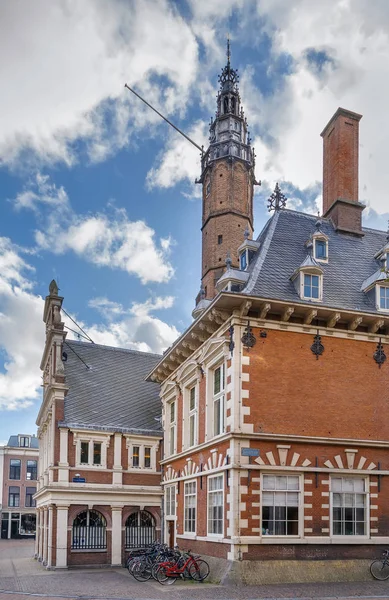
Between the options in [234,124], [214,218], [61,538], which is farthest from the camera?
[234,124]

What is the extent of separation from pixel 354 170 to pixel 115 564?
22345mm

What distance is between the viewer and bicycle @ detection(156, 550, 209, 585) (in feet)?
70.3

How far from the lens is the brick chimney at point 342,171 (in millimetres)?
27859

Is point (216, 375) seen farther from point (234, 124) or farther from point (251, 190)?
point (234, 124)

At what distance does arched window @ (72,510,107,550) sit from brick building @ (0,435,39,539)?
152ft

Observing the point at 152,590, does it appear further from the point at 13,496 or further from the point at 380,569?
the point at 13,496

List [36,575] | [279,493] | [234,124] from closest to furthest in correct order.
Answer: [279,493]
[36,575]
[234,124]

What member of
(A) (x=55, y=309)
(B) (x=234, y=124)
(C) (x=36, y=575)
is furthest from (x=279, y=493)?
(B) (x=234, y=124)

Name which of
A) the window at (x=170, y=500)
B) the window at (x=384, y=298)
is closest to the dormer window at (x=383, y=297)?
the window at (x=384, y=298)

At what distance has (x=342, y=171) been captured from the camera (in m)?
28.8

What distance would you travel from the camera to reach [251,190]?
52469 millimetres

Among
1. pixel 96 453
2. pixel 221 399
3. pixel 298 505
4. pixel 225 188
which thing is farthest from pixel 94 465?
pixel 225 188

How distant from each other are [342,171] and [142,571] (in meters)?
18.4

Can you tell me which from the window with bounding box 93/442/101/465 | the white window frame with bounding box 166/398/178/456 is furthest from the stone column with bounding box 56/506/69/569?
the white window frame with bounding box 166/398/178/456
